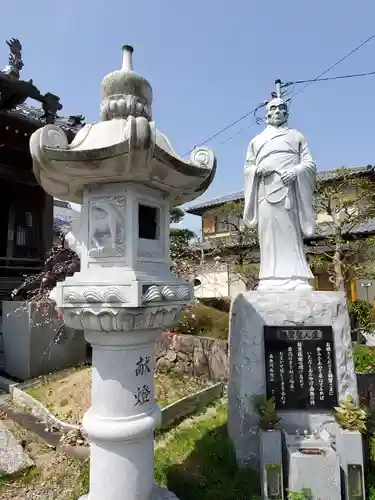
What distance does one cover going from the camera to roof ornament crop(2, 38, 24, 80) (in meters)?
11.5

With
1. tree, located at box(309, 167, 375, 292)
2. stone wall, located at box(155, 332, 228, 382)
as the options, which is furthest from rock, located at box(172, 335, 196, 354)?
tree, located at box(309, 167, 375, 292)

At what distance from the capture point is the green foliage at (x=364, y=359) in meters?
8.70

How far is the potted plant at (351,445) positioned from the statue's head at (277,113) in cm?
410

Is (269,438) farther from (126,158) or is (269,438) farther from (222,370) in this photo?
(222,370)

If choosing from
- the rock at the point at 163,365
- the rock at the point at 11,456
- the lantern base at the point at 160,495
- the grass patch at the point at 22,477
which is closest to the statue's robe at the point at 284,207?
the lantern base at the point at 160,495

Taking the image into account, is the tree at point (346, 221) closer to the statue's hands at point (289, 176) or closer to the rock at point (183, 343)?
the rock at point (183, 343)

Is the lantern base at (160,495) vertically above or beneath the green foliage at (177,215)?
beneath

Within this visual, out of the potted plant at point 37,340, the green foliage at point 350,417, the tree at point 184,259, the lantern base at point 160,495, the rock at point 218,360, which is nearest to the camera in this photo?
the lantern base at point 160,495

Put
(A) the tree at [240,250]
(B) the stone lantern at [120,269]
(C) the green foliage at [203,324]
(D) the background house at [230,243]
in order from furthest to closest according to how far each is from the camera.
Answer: (D) the background house at [230,243], (A) the tree at [240,250], (C) the green foliage at [203,324], (B) the stone lantern at [120,269]

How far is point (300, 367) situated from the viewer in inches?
180

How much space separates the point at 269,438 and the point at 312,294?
1.96m

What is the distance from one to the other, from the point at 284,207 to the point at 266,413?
285cm

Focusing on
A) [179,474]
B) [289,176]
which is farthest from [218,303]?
[179,474]

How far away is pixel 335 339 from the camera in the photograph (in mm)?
4680
